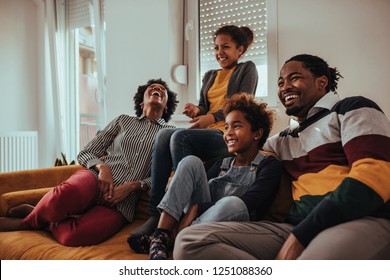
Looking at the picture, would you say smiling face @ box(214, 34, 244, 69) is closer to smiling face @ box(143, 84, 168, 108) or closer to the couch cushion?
smiling face @ box(143, 84, 168, 108)

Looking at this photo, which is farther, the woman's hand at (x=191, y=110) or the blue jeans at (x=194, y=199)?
the woman's hand at (x=191, y=110)

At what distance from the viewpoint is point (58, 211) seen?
134 centimetres

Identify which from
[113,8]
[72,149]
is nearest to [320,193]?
[113,8]

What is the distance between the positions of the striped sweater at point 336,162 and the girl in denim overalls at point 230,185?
2.8 inches

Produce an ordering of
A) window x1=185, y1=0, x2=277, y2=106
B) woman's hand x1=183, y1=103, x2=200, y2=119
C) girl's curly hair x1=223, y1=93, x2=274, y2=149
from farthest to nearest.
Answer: window x1=185, y1=0, x2=277, y2=106 → woman's hand x1=183, y1=103, x2=200, y2=119 → girl's curly hair x1=223, y1=93, x2=274, y2=149

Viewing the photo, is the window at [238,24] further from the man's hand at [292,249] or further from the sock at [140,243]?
the man's hand at [292,249]

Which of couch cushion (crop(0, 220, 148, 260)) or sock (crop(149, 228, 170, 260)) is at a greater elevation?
→ sock (crop(149, 228, 170, 260))

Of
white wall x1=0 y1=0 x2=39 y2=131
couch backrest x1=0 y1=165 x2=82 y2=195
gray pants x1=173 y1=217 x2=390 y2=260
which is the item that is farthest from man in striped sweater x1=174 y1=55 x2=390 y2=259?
white wall x1=0 y1=0 x2=39 y2=131

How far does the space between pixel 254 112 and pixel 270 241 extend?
46cm

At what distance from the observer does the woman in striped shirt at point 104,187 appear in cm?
134

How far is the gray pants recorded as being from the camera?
0.76m

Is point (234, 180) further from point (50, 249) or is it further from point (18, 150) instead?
point (18, 150)

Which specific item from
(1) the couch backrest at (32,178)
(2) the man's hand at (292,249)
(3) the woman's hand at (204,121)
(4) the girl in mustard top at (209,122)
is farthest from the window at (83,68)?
(2) the man's hand at (292,249)
